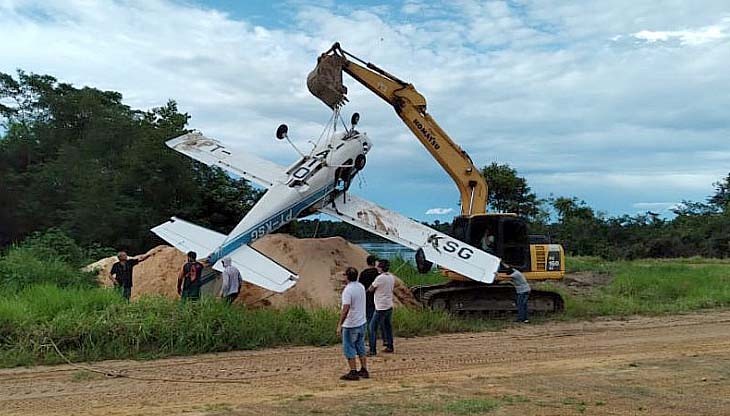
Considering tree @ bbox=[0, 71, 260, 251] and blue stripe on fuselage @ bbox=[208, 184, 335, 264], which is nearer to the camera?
blue stripe on fuselage @ bbox=[208, 184, 335, 264]

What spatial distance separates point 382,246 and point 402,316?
7.83 metres

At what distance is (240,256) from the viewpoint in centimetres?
1530

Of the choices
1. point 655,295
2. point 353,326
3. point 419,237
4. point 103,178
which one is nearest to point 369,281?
point 353,326

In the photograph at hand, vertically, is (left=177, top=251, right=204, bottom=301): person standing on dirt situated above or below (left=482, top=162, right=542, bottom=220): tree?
below

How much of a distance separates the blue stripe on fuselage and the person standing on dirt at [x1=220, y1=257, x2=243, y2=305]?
11.8 inches

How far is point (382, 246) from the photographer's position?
23578 mm

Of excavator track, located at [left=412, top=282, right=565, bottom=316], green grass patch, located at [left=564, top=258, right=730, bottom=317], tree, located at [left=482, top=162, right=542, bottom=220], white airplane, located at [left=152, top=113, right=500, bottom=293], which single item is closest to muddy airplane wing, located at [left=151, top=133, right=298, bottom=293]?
white airplane, located at [left=152, top=113, right=500, bottom=293]

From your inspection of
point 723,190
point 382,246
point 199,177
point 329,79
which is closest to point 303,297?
point 329,79

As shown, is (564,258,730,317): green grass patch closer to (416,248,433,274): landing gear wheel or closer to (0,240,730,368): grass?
(416,248,433,274): landing gear wheel

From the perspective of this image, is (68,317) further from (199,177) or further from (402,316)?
(199,177)

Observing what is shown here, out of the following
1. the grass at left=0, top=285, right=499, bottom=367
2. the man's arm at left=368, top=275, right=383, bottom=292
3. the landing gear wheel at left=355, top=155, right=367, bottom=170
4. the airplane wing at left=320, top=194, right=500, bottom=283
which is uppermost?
the landing gear wheel at left=355, top=155, right=367, bottom=170

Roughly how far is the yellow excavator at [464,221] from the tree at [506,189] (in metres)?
21.6

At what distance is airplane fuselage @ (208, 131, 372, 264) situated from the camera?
16.2 metres

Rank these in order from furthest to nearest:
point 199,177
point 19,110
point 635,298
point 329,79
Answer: point 19,110
point 199,177
point 635,298
point 329,79
